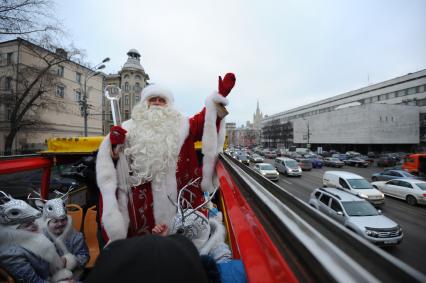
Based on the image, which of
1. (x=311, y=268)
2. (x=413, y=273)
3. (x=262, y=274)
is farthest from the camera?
(x=262, y=274)

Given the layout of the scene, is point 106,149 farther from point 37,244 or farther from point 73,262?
point 73,262

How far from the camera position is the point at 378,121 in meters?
39.8

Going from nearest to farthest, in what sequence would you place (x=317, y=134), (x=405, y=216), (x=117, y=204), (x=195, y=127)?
1. (x=117, y=204)
2. (x=195, y=127)
3. (x=405, y=216)
4. (x=317, y=134)

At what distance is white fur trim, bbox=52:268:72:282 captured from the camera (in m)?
2.11

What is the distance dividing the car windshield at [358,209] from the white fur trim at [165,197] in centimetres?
735

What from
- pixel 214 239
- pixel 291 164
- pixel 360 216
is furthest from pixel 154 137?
pixel 291 164

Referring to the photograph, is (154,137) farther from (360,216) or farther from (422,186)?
(422,186)

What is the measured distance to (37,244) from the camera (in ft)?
6.59

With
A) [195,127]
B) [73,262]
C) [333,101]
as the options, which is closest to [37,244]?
[73,262]

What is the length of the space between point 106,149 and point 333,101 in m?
75.0

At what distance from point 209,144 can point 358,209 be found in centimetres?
760

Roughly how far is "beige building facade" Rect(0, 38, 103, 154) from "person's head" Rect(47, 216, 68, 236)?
54.6ft

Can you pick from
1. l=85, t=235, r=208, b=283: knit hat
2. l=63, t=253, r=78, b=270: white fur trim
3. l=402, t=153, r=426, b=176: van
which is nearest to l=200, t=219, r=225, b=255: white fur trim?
l=85, t=235, r=208, b=283: knit hat

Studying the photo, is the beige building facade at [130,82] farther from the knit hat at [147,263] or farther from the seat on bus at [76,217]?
the knit hat at [147,263]
